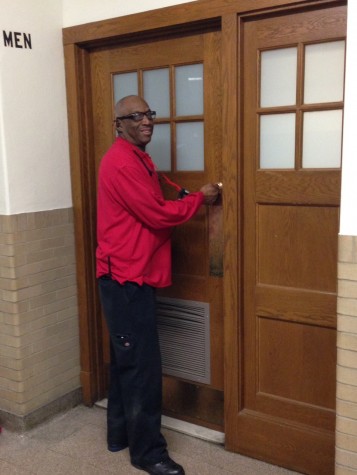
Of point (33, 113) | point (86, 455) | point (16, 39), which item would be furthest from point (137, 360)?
point (16, 39)

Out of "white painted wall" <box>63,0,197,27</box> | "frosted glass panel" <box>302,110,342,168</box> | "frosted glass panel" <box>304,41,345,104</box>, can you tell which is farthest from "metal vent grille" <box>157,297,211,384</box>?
"white painted wall" <box>63,0,197,27</box>

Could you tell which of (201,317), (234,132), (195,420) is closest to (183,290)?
(201,317)

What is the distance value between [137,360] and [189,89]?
1.29 m

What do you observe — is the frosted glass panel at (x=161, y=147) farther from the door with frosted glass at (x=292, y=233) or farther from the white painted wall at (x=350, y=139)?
the white painted wall at (x=350, y=139)

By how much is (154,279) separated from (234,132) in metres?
0.74

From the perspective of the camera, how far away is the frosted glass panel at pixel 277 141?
7.43 feet

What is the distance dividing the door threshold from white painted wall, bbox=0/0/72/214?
130 cm

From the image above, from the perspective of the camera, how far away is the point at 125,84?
2.73 m

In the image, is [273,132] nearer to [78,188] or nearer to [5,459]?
[78,188]

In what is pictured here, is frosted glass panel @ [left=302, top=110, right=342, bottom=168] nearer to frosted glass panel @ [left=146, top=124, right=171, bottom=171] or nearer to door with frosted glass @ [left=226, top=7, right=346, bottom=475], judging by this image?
door with frosted glass @ [left=226, top=7, right=346, bottom=475]

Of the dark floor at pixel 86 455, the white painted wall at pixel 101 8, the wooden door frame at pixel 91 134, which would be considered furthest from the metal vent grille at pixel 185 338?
the white painted wall at pixel 101 8

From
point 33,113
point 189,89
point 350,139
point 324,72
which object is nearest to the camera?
point 350,139

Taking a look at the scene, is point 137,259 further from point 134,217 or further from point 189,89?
point 189,89

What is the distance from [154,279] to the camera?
92.4 inches
